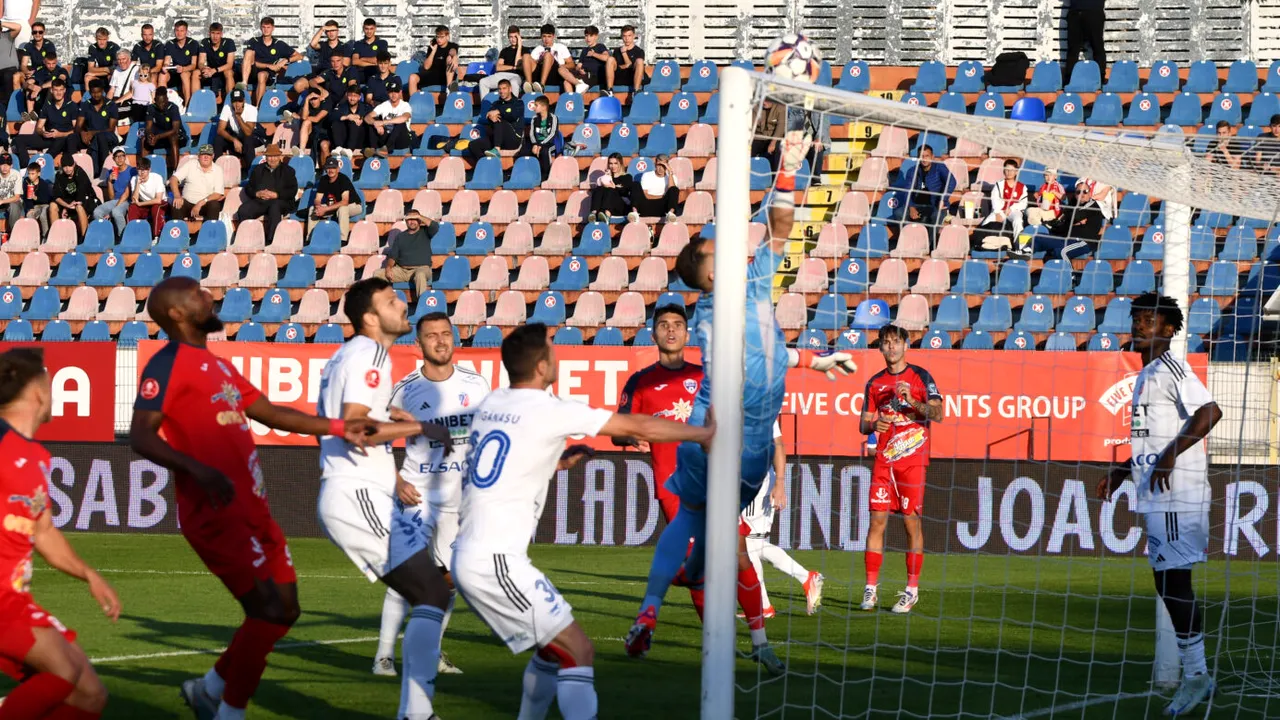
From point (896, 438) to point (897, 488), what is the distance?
369 mm

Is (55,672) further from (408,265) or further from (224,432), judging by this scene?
(408,265)

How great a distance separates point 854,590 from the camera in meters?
12.4

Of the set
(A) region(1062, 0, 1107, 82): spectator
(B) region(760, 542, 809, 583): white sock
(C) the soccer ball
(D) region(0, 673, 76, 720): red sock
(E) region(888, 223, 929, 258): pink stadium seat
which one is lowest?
(B) region(760, 542, 809, 583): white sock

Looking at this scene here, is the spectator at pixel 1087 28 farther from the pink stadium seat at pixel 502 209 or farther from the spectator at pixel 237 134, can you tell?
the spectator at pixel 237 134

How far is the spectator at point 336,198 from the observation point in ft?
68.7

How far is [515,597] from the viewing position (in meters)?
5.76

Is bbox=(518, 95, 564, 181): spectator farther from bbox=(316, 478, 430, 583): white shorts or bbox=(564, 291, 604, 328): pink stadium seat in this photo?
bbox=(316, 478, 430, 583): white shorts

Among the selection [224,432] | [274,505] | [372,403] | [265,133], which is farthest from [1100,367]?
[265,133]

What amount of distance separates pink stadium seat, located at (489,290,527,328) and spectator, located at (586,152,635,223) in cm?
179

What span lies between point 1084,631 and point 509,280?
11035 millimetres

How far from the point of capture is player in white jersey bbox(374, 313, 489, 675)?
8.25 m

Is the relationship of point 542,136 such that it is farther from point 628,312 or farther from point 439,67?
point 628,312

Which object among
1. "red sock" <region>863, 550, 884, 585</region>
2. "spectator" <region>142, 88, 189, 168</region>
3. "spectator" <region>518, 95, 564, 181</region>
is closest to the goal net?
"red sock" <region>863, 550, 884, 585</region>

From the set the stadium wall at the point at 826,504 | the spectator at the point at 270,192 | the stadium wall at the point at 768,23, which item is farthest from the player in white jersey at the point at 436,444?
the stadium wall at the point at 768,23
